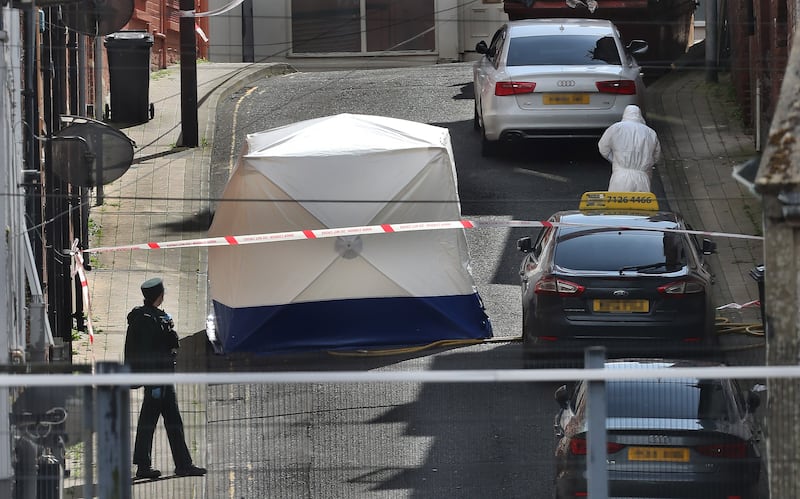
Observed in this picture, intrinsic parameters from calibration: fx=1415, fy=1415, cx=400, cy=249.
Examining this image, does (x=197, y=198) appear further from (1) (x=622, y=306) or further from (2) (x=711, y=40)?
(2) (x=711, y=40)

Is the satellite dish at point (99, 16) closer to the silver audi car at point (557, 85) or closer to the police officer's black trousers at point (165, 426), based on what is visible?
the police officer's black trousers at point (165, 426)

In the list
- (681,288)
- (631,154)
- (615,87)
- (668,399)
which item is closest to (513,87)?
(615,87)

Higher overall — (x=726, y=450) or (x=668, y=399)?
(x=668, y=399)

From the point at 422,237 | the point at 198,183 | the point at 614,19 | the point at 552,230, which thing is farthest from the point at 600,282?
the point at 614,19

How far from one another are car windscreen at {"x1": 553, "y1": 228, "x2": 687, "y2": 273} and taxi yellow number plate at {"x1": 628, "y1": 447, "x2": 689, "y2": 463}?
226 inches

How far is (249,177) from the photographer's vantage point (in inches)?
545

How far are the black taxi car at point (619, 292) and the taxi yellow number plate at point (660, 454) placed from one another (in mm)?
5062

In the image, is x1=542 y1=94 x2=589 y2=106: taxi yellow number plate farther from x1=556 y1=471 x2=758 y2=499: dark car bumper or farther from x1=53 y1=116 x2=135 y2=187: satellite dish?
x1=556 y1=471 x2=758 y2=499: dark car bumper

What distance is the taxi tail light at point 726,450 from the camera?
7.20 metres

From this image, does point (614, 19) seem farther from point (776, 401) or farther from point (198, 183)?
point (776, 401)

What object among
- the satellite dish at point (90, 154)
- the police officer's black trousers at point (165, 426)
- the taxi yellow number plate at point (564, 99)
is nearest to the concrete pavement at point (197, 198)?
the satellite dish at point (90, 154)

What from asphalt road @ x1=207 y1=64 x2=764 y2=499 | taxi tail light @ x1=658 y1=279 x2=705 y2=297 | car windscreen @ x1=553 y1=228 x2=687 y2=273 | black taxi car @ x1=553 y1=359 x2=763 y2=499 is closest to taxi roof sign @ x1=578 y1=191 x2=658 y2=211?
car windscreen @ x1=553 y1=228 x2=687 y2=273

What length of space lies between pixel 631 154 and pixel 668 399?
362 inches

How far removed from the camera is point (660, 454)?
698 cm
